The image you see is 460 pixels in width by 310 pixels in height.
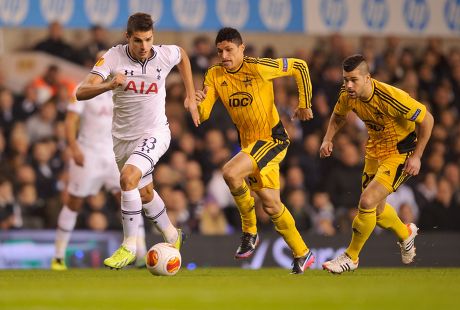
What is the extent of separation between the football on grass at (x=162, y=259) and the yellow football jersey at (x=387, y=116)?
218 cm

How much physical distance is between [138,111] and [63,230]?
2.54 meters

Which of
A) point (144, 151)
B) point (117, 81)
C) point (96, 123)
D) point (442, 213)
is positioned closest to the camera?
point (117, 81)

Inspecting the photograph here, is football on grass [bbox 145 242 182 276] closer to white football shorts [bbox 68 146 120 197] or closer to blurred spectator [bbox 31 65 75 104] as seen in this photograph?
white football shorts [bbox 68 146 120 197]

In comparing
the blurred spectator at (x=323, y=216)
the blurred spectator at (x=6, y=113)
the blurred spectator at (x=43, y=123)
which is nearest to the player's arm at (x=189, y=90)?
the blurred spectator at (x=323, y=216)

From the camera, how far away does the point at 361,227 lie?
35.2 ft

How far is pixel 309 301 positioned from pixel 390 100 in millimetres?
3327

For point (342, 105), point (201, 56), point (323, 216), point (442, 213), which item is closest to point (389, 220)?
point (342, 105)

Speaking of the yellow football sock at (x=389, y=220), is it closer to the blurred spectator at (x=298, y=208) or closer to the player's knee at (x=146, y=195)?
the player's knee at (x=146, y=195)

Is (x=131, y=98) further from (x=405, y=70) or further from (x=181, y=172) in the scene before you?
(x=405, y=70)

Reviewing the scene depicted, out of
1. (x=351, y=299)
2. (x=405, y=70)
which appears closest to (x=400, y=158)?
(x=351, y=299)

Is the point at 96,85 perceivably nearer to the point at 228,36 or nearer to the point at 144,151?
the point at 144,151

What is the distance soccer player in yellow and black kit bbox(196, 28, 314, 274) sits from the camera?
35.8 feet

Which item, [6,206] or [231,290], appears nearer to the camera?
[231,290]

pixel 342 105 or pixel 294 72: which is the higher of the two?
pixel 294 72
